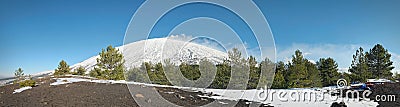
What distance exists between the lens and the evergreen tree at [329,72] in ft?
89.9

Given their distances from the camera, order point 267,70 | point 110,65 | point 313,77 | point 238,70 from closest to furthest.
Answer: point 238,70 → point 110,65 → point 267,70 → point 313,77

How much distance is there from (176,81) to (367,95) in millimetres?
13100

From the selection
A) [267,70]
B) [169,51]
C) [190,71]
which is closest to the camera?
[169,51]

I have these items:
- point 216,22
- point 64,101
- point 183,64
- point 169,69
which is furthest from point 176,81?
point 216,22

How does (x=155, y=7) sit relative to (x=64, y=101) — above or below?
above

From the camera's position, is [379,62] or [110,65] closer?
[110,65]

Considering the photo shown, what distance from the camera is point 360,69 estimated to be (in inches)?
1115

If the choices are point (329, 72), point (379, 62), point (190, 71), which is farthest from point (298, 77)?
point (379, 62)

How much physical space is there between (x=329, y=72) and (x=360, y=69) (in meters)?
3.57

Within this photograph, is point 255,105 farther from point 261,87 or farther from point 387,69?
point 387,69

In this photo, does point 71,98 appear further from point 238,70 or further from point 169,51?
point 238,70

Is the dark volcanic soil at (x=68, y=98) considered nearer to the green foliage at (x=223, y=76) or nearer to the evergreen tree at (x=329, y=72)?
the green foliage at (x=223, y=76)

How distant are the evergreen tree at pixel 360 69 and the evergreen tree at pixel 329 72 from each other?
215 cm

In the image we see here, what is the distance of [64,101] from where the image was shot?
959 cm
